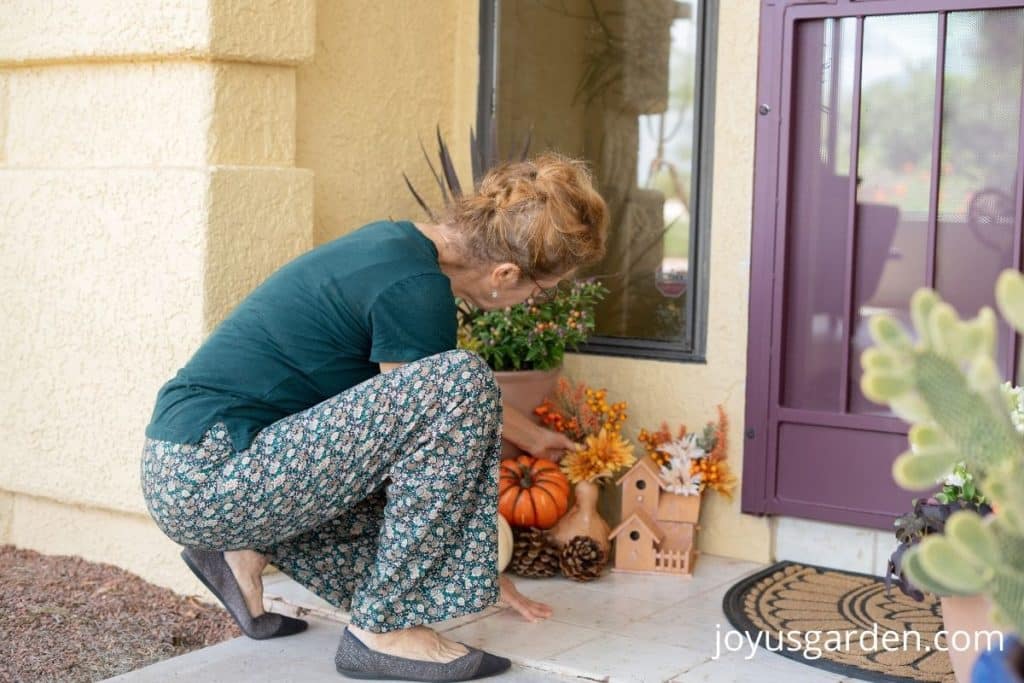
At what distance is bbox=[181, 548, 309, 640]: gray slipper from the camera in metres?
3.11

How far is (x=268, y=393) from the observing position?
2.82 m

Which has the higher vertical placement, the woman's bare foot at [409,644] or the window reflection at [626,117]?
the window reflection at [626,117]

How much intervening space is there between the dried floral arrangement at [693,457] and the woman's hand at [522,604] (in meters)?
0.68

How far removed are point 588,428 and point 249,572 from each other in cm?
121

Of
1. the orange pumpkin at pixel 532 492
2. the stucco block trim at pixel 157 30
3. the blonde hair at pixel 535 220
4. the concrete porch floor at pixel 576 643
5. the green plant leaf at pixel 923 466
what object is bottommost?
the concrete porch floor at pixel 576 643

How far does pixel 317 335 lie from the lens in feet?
9.28

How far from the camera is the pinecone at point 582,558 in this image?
3635 millimetres

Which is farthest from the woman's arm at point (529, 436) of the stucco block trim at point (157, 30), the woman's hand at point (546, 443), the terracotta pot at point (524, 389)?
the stucco block trim at point (157, 30)

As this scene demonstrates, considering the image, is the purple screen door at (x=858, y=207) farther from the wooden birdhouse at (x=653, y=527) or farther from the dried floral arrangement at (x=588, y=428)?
the dried floral arrangement at (x=588, y=428)

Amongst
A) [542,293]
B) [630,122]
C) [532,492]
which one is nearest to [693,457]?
[532,492]

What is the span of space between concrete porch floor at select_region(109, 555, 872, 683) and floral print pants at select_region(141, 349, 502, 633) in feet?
0.93

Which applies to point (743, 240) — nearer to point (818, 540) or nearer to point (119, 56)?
point (818, 540)

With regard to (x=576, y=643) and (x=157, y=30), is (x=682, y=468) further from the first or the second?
(x=157, y=30)

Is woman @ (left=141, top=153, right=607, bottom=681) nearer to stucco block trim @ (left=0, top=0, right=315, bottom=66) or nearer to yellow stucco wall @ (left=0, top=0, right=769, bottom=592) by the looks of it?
yellow stucco wall @ (left=0, top=0, right=769, bottom=592)
